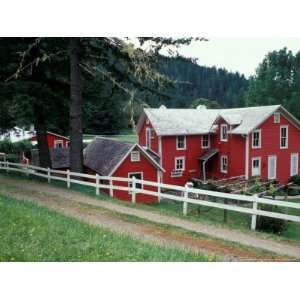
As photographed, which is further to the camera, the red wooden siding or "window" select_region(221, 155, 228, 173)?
"window" select_region(221, 155, 228, 173)

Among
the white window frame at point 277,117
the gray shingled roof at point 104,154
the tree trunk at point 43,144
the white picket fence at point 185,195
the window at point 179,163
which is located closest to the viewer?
the white window frame at point 277,117

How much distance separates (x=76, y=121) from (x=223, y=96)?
4.45 metres

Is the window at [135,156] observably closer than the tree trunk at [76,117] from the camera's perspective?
Yes

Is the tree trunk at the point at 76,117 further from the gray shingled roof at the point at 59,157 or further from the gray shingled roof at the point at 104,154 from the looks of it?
the gray shingled roof at the point at 59,157

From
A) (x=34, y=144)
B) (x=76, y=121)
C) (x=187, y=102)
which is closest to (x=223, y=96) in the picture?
(x=187, y=102)

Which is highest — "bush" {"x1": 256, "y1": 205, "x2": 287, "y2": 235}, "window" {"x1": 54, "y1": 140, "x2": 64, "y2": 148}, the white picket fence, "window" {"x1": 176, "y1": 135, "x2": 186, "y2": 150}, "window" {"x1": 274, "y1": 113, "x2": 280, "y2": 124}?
"window" {"x1": 274, "y1": 113, "x2": 280, "y2": 124}

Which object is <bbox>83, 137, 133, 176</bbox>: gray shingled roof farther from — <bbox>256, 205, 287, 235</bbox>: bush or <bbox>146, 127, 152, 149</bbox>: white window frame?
<bbox>256, 205, 287, 235</bbox>: bush

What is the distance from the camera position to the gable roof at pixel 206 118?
5535 millimetres

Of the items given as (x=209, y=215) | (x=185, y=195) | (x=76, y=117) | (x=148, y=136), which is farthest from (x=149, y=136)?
(x=76, y=117)

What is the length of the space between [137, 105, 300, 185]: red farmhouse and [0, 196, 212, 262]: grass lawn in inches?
53.2

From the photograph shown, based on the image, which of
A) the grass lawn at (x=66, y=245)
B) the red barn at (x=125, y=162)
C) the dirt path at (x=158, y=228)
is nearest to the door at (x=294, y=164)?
the dirt path at (x=158, y=228)

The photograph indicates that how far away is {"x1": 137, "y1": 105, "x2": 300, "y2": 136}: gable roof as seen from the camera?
554 cm

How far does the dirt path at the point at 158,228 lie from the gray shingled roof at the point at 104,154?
2.61ft

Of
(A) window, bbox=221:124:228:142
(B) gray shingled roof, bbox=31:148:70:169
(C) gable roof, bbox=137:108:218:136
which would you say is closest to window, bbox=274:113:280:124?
(A) window, bbox=221:124:228:142
